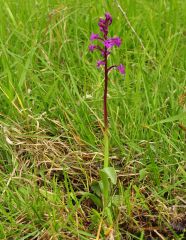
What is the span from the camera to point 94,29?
114 inches

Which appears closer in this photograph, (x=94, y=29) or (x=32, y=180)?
(x=32, y=180)

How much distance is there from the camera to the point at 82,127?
2.11 metres

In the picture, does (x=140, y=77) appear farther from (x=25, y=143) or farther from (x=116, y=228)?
(x=116, y=228)

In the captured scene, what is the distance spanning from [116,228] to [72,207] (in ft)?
0.51

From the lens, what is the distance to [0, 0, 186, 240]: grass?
5.83 feet

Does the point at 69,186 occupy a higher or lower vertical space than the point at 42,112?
lower

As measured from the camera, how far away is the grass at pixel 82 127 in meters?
1.78

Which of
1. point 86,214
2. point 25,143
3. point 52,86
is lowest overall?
point 86,214

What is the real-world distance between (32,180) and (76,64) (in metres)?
0.86

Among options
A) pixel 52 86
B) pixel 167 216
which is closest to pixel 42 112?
pixel 52 86

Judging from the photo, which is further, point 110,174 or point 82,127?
point 82,127

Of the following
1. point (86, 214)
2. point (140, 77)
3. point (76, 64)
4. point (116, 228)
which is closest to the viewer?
point (116, 228)

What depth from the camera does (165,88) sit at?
2.33 meters

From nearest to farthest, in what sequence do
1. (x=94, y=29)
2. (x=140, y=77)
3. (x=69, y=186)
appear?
1. (x=69, y=186)
2. (x=140, y=77)
3. (x=94, y=29)
